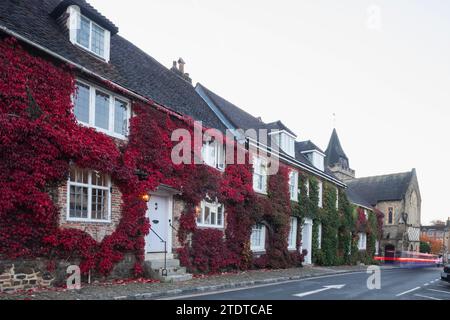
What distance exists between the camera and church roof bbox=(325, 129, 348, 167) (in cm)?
6084

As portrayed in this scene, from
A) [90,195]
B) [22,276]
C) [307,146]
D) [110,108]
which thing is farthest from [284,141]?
[22,276]

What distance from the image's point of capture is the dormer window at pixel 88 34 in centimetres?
1298

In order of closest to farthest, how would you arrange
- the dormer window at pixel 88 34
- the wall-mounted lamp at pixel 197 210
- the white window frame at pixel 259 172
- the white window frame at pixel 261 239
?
the dormer window at pixel 88 34
the wall-mounted lamp at pixel 197 210
the white window frame at pixel 261 239
the white window frame at pixel 259 172

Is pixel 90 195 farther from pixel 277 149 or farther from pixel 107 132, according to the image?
pixel 277 149

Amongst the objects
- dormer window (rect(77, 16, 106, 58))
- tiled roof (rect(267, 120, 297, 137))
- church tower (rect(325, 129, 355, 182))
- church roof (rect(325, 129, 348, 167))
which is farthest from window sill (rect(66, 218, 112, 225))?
church roof (rect(325, 129, 348, 167))

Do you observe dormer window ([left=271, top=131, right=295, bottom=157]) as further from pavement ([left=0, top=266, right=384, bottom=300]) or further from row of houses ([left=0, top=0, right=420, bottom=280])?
pavement ([left=0, top=266, right=384, bottom=300])

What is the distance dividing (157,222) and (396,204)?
45.1 meters

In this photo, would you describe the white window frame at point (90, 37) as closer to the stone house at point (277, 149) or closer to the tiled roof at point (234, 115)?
the stone house at point (277, 149)

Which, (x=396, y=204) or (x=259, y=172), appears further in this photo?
(x=396, y=204)

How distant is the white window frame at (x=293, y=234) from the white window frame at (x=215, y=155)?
8.16 metres

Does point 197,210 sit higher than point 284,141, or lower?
lower

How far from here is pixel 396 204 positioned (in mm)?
50688

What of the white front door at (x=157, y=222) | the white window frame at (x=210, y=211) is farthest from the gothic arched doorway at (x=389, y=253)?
the white front door at (x=157, y=222)
